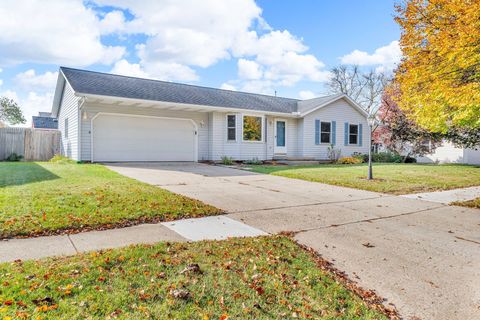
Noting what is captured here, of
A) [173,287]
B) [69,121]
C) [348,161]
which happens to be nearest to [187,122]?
[69,121]

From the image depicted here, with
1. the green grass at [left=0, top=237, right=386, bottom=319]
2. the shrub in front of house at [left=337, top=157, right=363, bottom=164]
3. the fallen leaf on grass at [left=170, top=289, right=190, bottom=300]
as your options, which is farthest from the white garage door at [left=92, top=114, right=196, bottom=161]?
the fallen leaf on grass at [left=170, top=289, right=190, bottom=300]

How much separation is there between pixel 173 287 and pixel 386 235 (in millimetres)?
3126

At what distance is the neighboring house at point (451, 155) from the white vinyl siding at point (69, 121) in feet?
67.6

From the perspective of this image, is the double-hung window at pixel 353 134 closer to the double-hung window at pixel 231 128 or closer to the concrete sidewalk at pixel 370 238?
the double-hung window at pixel 231 128

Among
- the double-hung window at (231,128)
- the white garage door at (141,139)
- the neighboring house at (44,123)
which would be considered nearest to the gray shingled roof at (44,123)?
the neighboring house at (44,123)

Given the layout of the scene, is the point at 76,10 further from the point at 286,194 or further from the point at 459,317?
the point at 459,317

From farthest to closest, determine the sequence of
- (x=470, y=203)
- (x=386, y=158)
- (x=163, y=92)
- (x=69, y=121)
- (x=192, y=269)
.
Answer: (x=386, y=158), (x=163, y=92), (x=69, y=121), (x=470, y=203), (x=192, y=269)

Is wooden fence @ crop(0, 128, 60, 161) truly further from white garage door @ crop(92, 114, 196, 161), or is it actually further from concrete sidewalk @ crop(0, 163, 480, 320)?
concrete sidewalk @ crop(0, 163, 480, 320)

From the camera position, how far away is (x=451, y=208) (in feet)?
20.5

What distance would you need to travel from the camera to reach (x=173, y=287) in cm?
257

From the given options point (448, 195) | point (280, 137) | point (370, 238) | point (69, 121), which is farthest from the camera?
point (280, 137)

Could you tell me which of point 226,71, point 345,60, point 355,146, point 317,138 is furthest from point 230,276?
point 345,60

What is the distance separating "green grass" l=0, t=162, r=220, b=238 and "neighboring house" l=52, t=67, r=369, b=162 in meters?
6.78

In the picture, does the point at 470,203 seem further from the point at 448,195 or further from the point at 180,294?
the point at 180,294
